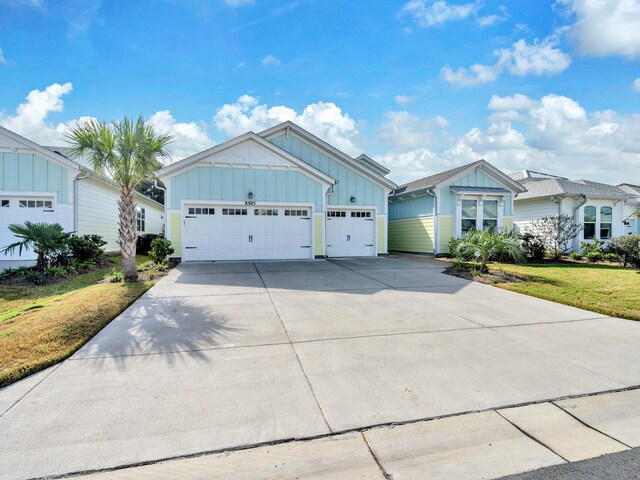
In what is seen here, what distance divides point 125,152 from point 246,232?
18.3 feet

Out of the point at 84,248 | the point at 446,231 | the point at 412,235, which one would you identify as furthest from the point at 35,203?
the point at 446,231

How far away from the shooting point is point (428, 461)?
2332mm

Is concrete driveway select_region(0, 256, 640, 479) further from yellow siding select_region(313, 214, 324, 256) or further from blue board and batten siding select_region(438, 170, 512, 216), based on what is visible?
blue board and batten siding select_region(438, 170, 512, 216)

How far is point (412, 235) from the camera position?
1792 cm

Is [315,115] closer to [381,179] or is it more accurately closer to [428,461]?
[381,179]

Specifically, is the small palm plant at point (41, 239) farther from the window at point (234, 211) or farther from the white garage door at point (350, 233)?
the white garage door at point (350, 233)

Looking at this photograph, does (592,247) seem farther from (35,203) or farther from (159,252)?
(35,203)

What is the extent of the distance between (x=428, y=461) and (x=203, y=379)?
2261 mm

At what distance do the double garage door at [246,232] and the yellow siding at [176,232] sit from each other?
180mm

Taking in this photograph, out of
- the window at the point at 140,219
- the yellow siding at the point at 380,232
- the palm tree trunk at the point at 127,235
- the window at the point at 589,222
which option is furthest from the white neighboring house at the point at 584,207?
the window at the point at 140,219

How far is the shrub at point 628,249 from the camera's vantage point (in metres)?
12.8

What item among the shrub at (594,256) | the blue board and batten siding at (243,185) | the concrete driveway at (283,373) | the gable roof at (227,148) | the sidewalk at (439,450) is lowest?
the sidewalk at (439,450)

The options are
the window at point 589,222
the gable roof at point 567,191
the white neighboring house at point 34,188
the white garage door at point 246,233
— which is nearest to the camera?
the white neighboring house at point 34,188

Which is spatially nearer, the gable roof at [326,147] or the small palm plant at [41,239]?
the small palm plant at [41,239]
